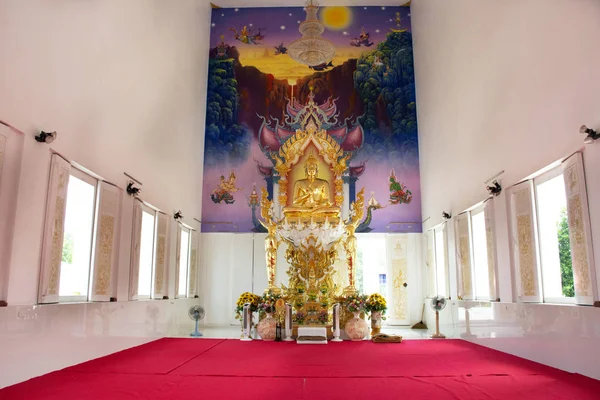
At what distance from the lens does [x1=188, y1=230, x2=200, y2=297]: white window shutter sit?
1270 cm

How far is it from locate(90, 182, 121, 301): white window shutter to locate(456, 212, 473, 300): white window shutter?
6.64m

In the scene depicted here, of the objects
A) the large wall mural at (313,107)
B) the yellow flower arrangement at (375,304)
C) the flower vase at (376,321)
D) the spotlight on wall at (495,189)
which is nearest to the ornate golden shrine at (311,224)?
the yellow flower arrangement at (375,304)

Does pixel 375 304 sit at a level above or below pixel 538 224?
below

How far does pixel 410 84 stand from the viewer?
14.6 meters

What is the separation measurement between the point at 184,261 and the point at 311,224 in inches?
155

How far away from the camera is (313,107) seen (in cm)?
1470

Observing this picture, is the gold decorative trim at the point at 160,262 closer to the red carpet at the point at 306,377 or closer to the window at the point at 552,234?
the red carpet at the point at 306,377

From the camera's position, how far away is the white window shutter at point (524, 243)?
Answer: 695 cm

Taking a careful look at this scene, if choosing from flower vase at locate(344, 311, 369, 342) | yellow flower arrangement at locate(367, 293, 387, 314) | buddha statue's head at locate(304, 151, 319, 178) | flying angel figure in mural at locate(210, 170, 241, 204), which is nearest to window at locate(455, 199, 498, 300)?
yellow flower arrangement at locate(367, 293, 387, 314)

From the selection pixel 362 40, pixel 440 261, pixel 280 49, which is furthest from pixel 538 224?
pixel 280 49

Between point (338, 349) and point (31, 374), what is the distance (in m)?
4.68

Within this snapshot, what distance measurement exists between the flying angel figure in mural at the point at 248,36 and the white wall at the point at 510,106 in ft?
17.7

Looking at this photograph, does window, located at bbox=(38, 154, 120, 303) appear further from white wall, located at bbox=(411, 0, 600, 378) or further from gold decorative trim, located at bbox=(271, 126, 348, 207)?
white wall, located at bbox=(411, 0, 600, 378)

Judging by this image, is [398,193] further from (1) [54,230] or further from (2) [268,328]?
(1) [54,230]
